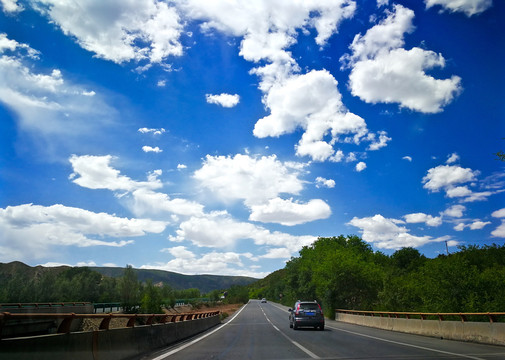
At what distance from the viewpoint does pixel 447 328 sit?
1898 cm

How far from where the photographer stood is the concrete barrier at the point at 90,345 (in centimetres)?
574

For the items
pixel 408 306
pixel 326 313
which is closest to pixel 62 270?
pixel 326 313

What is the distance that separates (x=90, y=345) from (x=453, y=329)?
17001 mm

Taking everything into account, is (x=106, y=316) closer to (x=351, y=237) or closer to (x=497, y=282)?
(x=497, y=282)

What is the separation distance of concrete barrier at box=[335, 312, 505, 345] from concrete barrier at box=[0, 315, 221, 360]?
42.2 feet

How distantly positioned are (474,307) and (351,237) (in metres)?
78.2

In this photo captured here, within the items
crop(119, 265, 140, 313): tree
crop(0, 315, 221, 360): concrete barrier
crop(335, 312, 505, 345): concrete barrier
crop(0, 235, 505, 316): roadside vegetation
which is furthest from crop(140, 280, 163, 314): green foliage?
crop(0, 315, 221, 360): concrete barrier

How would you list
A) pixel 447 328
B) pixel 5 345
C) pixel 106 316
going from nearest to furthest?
pixel 5 345 < pixel 106 316 < pixel 447 328

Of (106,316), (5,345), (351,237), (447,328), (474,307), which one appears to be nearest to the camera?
(5,345)

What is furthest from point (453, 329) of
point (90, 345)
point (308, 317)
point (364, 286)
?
point (364, 286)

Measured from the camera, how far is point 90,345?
7887 millimetres

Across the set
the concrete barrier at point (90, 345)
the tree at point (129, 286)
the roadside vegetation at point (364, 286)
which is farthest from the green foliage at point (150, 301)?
the concrete barrier at point (90, 345)

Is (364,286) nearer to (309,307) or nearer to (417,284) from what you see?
(417,284)

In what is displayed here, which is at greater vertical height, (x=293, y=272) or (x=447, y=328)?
→ (x=293, y=272)
